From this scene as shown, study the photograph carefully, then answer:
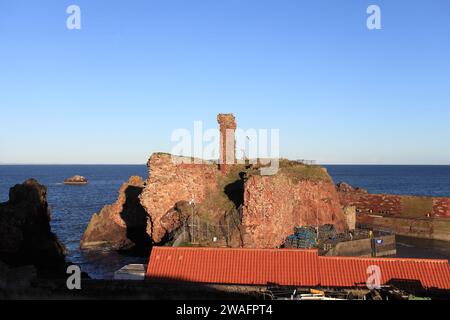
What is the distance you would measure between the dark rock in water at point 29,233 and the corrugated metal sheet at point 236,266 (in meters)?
14.4

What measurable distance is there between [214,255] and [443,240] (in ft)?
139

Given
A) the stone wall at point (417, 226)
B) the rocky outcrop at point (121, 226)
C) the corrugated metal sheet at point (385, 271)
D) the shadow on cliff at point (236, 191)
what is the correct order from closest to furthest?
the corrugated metal sheet at point (385, 271)
the shadow on cliff at point (236, 191)
the rocky outcrop at point (121, 226)
the stone wall at point (417, 226)

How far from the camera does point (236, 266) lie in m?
24.8

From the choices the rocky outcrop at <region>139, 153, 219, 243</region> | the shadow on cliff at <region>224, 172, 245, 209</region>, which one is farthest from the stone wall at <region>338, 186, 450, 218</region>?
the rocky outcrop at <region>139, 153, 219, 243</region>

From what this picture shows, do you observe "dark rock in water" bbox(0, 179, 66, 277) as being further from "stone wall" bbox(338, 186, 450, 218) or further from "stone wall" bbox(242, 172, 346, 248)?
"stone wall" bbox(338, 186, 450, 218)

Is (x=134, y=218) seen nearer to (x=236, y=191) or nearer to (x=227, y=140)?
(x=236, y=191)

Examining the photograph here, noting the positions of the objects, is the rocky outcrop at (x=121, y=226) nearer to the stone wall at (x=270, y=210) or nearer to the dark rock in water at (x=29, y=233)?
the dark rock in water at (x=29, y=233)

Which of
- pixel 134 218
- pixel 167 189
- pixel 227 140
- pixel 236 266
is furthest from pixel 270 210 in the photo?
pixel 134 218

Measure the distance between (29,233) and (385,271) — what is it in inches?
1225

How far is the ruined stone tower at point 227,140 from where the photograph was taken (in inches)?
1564

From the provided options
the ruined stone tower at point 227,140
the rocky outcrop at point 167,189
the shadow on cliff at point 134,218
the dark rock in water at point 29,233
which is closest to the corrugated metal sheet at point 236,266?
the rocky outcrop at point 167,189

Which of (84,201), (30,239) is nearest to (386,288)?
(30,239)
